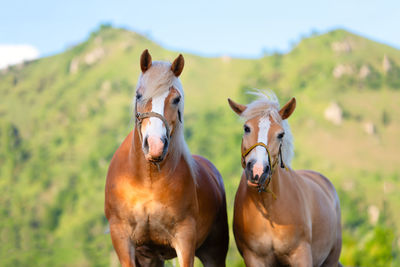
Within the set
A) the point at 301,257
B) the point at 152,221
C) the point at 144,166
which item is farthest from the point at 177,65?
the point at 301,257

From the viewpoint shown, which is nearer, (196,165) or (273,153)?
(273,153)

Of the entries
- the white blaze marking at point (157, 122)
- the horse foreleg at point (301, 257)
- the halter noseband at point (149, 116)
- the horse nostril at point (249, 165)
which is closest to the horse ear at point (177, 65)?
the white blaze marking at point (157, 122)

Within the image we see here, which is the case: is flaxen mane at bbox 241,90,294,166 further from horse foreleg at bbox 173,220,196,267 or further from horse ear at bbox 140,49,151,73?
horse foreleg at bbox 173,220,196,267

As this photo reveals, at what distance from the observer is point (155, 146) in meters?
4.09

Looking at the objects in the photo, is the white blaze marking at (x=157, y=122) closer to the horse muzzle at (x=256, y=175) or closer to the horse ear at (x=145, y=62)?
the horse ear at (x=145, y=62)

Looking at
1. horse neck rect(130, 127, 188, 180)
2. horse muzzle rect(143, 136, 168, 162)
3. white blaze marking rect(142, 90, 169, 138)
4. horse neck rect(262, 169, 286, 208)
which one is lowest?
horse neck rect(262, 169, 286, 208)

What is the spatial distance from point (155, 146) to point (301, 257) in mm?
2023

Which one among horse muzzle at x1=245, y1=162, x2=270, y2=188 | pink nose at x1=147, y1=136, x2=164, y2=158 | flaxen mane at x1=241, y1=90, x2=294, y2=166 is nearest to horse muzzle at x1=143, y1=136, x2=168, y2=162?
pink nose at x1=147, y1=136, x2=164, y2=158

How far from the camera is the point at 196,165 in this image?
216 inches

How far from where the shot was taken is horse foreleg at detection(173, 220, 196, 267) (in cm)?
467

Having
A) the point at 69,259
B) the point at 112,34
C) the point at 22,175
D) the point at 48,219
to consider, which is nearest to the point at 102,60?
the point at 112,34

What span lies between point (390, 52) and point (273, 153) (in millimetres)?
146302

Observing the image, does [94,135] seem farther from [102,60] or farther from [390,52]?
[390,52]

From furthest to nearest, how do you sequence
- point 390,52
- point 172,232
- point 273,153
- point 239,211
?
point 390,52, point 239,211, point 273,153, point 172,232
